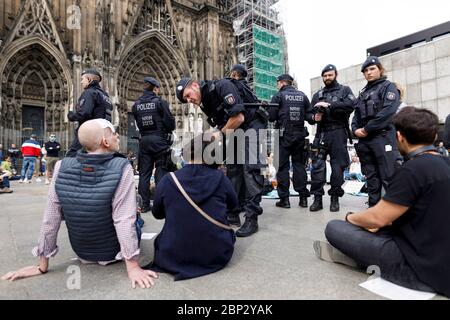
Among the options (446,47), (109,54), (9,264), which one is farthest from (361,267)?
(446,47)

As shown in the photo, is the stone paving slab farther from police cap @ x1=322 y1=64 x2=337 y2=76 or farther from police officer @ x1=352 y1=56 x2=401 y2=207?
police cap @ x1=322 y1=64 x2=337 y2=76

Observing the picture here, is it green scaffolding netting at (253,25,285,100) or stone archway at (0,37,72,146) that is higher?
green scaffolding netting at (253,25,285,100)

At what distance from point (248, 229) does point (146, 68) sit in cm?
2078

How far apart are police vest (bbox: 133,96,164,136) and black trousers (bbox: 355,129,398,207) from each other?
10.4 feet

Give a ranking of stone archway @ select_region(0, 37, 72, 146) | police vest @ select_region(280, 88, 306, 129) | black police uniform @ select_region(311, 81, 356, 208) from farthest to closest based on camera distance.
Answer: stone archway @ select_region(0, 37, 72, 146)
police vest @ select_region(280, 88, 306, 129)
black police uniform @ select_region(311, 81, 356, 208)

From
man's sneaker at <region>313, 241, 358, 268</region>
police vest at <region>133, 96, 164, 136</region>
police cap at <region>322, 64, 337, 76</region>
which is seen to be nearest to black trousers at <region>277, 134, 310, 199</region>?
police cap at <region>322, 64, 337, 76</region>

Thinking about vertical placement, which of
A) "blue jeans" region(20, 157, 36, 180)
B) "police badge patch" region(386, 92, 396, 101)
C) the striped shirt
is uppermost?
"police badge patch" region(386, 92, 396, 101)

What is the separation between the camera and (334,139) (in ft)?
15.3

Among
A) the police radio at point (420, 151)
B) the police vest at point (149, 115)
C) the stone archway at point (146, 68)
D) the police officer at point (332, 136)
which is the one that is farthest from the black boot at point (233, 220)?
the stone archway at point (146, 68)

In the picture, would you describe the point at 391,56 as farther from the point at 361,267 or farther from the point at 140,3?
the point at 361,267

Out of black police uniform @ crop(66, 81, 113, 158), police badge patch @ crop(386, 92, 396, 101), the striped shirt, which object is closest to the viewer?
the striped shirt

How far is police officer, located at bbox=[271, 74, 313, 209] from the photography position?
496 cm

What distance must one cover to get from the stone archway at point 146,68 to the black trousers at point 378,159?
673 inches

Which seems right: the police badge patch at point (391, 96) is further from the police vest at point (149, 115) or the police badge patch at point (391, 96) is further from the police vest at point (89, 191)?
the police vest at point (89, 191)
